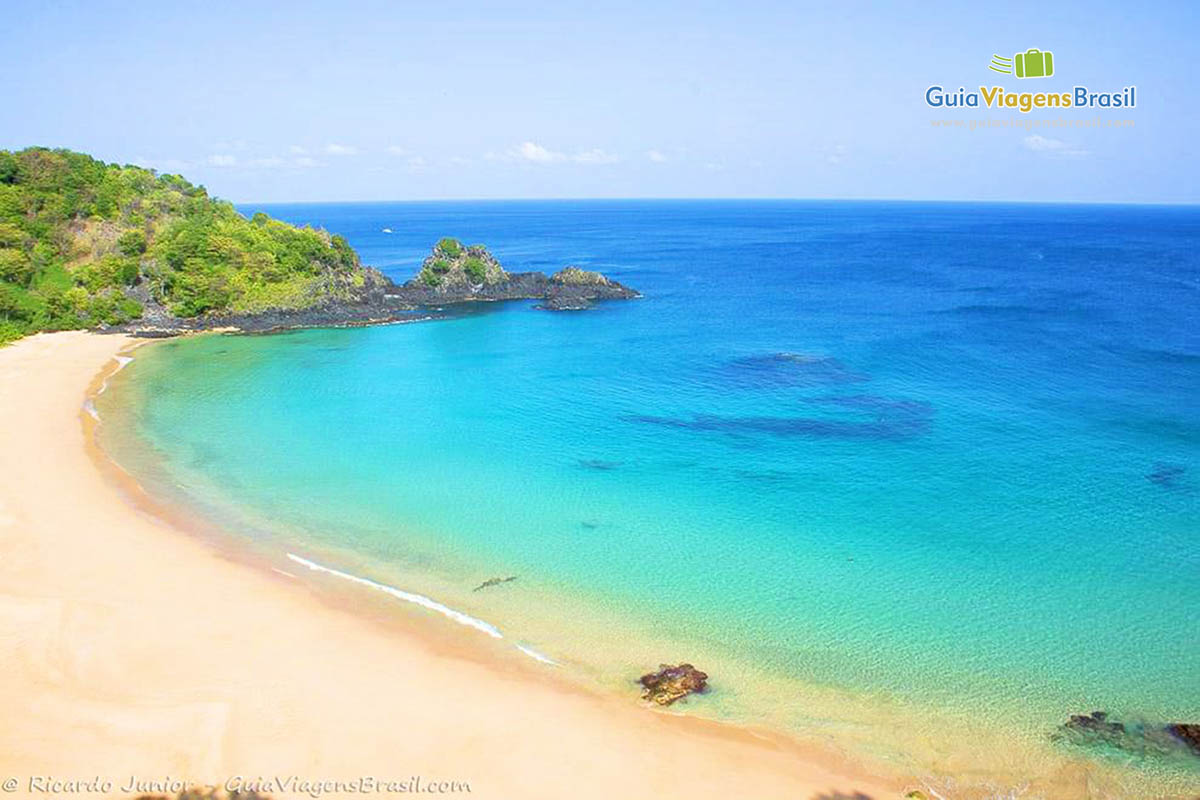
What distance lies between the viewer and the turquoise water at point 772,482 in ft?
69.7

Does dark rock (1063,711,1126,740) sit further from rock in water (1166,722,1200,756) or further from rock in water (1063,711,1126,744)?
rock in water (1166,722,1200,756)

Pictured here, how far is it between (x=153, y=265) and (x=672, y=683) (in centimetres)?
6649

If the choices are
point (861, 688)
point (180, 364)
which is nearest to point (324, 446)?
point (180, 364)

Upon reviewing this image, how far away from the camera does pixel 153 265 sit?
67.2 metres

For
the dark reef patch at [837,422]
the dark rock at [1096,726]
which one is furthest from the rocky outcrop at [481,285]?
the dark rock at [1096,726]

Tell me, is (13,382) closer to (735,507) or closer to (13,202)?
(13,202)

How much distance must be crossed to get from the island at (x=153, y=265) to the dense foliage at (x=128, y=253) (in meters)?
0.10

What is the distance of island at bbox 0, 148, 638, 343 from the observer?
209 feet

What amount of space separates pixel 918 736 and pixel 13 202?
8332 cm

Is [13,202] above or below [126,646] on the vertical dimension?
above

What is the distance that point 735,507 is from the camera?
2970cm

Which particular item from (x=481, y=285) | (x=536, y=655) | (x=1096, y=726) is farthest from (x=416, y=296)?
(x=1096, y=726)

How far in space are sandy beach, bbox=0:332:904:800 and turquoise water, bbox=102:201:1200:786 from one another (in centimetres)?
186

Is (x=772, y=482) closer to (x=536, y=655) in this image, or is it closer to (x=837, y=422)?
(x=837, y=422)
